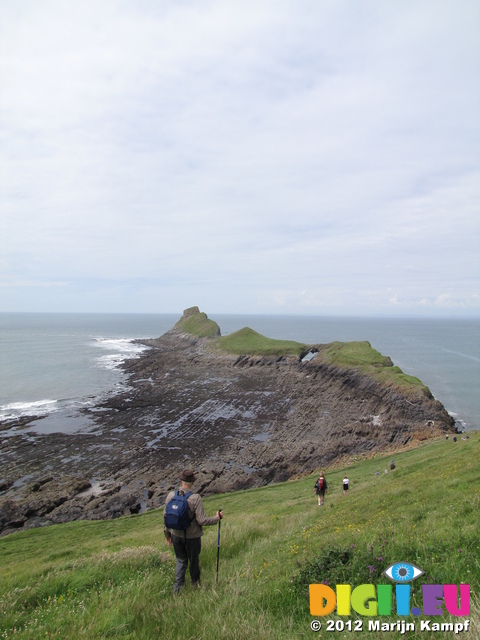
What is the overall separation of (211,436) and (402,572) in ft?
141

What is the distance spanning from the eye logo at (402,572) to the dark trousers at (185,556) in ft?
12.7

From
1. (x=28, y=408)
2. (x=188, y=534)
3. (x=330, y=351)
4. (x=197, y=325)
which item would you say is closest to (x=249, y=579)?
(x=188, y=534)

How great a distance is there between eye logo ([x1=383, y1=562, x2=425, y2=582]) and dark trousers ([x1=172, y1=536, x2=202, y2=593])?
3869mm

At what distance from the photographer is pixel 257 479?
112 ft

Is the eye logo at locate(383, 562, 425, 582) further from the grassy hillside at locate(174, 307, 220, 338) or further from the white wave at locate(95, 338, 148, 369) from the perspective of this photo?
the grassy hillside at locate(174, 307, 220, 338)

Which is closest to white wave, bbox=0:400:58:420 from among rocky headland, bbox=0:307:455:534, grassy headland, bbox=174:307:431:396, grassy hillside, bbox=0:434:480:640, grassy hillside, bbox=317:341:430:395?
rocky headland, bbox=0:307:455:534

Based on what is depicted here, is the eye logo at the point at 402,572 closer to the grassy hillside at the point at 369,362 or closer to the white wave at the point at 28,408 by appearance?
the grassy hillside at the point at 369,362

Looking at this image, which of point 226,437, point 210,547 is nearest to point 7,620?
point 210,547

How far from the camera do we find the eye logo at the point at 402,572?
5910mm

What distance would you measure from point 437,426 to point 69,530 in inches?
1721

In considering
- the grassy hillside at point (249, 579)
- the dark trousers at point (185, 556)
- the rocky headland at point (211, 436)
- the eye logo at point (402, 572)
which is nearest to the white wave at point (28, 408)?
the rocky headland at point (211, 436)

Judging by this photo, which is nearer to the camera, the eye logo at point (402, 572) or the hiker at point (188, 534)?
the eye logo at point (402, 572)

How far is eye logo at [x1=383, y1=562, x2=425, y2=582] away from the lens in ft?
19.4

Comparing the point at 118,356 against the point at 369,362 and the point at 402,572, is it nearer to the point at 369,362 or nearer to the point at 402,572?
the point at 369,362
